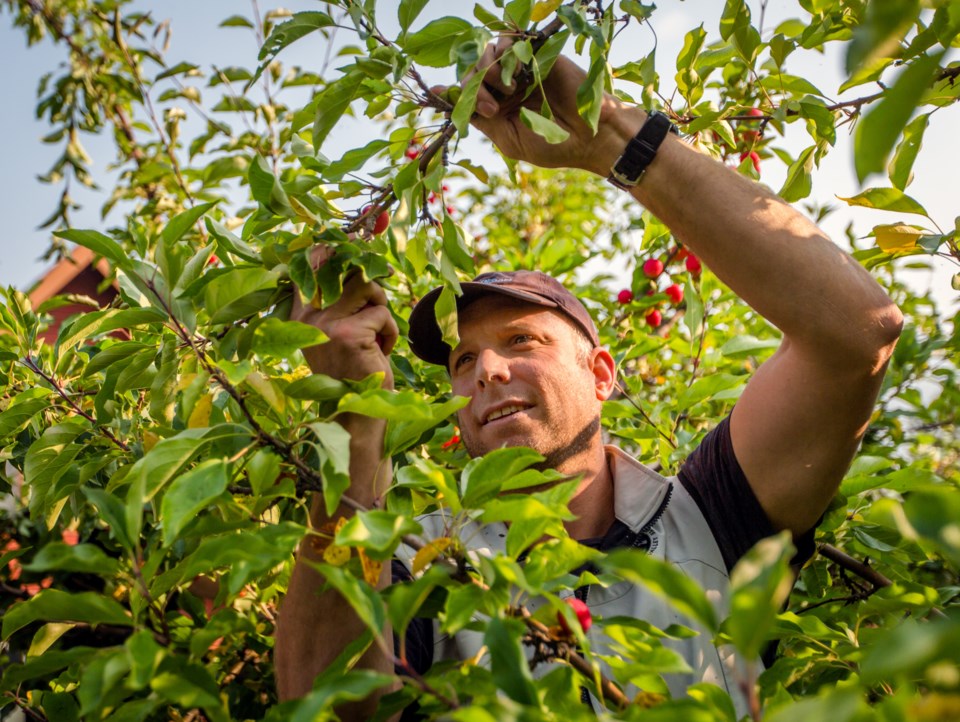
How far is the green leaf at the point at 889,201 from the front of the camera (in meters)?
1.69

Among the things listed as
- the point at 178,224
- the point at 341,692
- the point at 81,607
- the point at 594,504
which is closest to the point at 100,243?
the point at 178,224

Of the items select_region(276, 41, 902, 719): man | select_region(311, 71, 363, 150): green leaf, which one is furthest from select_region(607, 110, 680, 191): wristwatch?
select_region(311, 71, 363, 150): green leaf

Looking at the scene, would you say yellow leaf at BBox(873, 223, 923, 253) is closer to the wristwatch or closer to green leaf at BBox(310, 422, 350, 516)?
the wristwatch

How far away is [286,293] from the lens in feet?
4.77

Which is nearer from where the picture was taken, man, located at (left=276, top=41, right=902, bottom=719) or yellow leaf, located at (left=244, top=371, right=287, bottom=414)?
yellow leaf, located at (left=244, top=371, right=287, bottom=414)

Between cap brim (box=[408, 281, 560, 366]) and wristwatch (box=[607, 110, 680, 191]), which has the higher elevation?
wristwatch (box=[607, 110, 680, 191])

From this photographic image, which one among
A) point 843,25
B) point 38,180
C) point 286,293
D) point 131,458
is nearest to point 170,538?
point 286,293

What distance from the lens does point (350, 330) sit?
4.77 ft

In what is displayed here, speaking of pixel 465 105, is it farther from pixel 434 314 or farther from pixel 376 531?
pixel 434 314

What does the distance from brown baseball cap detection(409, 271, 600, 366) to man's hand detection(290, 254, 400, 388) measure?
55 cm

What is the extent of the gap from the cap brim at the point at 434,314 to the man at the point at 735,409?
9.0 inches

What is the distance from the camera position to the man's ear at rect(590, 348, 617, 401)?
2363mm

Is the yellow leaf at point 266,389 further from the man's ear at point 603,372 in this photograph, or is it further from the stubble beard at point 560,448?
the man's ear at point 603,372

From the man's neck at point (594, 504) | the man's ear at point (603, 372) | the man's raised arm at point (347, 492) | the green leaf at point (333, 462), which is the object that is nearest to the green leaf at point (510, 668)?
the green leaf at point (333, 462)
